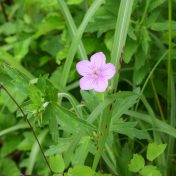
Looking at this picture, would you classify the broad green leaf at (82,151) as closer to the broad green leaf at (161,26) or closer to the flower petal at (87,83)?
the flower petal at (87,83)

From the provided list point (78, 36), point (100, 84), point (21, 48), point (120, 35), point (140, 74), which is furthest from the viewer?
point (21, 48)

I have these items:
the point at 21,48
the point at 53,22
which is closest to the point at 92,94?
the point at 53,22

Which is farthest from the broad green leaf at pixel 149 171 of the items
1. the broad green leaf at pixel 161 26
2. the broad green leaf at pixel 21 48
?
the broad green leaf at pixel 21 48

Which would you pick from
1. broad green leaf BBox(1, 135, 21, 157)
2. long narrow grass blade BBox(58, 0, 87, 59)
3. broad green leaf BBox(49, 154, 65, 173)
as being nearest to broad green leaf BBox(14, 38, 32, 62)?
broad green leaf BBox(1, 135, 21, 157)

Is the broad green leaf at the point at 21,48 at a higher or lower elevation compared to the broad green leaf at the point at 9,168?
higher

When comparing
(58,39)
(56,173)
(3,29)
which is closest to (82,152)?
(56,173)

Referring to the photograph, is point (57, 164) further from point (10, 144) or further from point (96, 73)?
point (10, 144)
